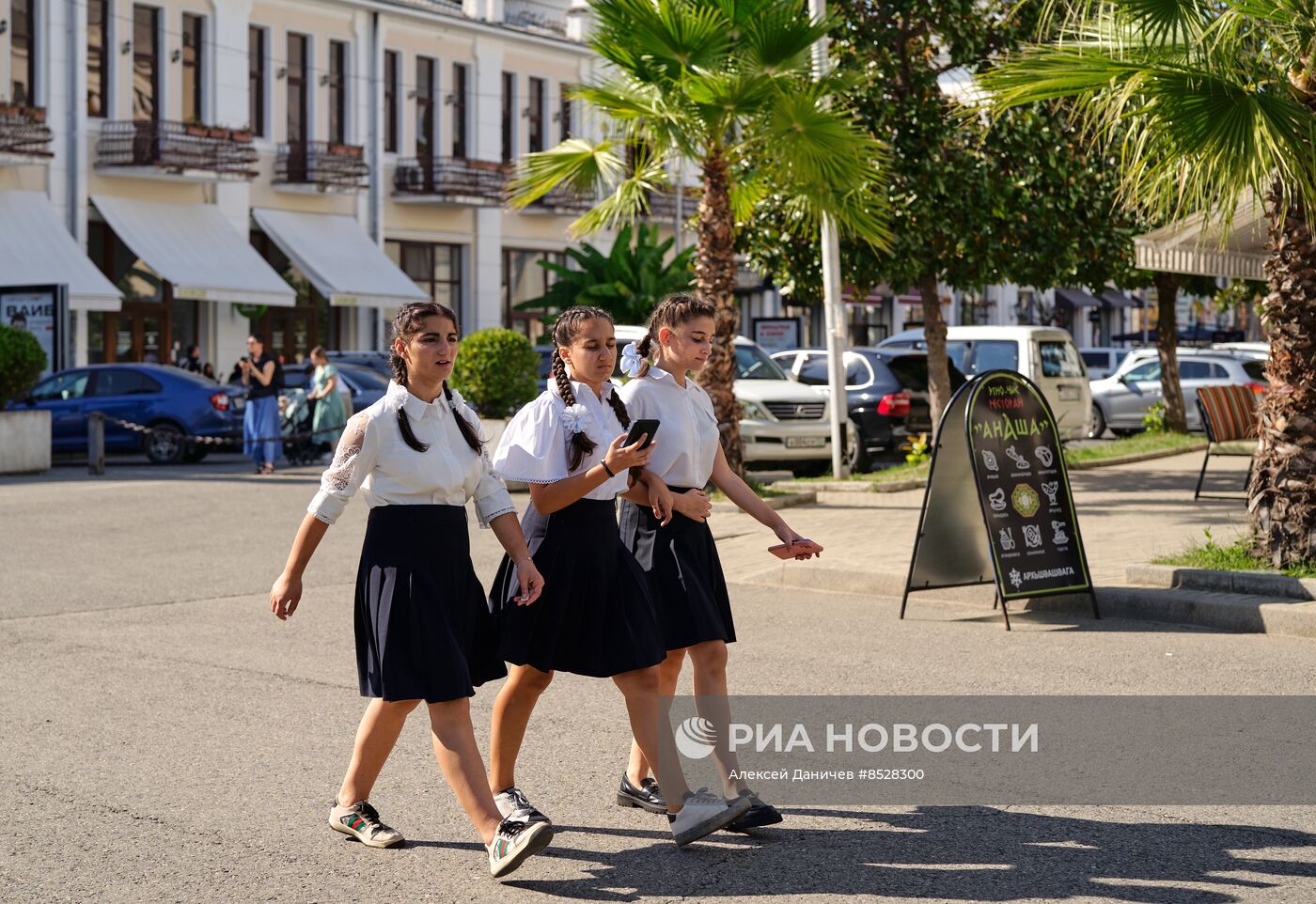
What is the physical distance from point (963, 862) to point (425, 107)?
4004cm

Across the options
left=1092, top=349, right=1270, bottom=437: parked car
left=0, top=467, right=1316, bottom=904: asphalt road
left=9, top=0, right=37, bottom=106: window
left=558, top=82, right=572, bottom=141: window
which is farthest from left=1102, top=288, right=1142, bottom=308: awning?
left=0, top=467, right=1316, bottom=904: asphalt road

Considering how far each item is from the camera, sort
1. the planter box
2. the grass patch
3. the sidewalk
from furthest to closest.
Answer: the planter box → the sidewalk → the grass patch

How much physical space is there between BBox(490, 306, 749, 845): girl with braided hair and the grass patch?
19.6 ft

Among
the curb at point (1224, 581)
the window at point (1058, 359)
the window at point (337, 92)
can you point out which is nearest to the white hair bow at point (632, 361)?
the curb at point (1224, 581)

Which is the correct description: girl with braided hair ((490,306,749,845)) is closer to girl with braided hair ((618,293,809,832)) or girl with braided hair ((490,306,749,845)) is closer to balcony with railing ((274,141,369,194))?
girl with braided hair ((618,293,809,832))

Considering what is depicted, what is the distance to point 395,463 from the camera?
200 inches

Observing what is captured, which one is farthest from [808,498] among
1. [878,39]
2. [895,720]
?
[895,720]

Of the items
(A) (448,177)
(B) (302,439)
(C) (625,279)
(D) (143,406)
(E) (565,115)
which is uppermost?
(E) (565,115)

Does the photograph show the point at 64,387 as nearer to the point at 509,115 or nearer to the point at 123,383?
the point at 123,383

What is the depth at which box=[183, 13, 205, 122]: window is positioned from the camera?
3781 cm

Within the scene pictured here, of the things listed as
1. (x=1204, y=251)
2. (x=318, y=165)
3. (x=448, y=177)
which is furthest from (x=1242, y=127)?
(x=448, y=177)

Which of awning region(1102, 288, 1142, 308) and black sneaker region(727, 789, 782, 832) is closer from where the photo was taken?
black sneaker region(727, 789, 782, 832)

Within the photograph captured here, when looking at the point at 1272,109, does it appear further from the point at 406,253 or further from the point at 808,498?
the point at 406,253

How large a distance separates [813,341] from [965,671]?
48.4 m
